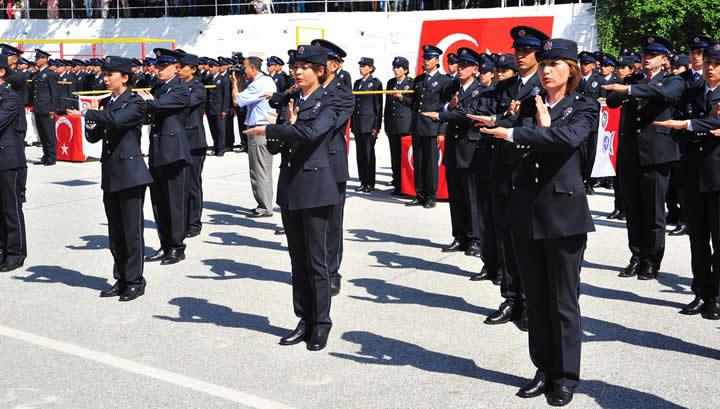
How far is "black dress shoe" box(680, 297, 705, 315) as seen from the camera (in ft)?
21.4

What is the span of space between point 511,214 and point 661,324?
7.17 ft

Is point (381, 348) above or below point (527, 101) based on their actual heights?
below

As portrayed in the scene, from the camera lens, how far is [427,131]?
11406 millimetres

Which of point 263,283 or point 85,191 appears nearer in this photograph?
point 263,283

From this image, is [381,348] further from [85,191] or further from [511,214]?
[85,191]

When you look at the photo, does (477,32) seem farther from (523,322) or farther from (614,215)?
(523,322)

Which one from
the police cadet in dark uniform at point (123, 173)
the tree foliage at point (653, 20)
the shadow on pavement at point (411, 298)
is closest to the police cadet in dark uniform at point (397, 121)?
the shadow on pavement at point (411, 298)

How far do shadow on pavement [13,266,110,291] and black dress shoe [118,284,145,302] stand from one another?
486mm

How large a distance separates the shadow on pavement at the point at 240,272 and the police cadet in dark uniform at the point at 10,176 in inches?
71.3

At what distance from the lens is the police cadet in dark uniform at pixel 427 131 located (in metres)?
11.0

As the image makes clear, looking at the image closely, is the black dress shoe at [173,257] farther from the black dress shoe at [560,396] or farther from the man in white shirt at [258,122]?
the black dress shoe at [560,396]

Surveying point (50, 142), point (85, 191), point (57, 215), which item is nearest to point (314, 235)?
point (57, 215)

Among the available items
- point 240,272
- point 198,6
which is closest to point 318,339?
point 240,272

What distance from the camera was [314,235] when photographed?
568cm
